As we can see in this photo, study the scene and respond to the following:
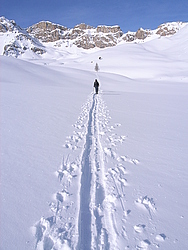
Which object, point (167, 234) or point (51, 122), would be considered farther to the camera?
point (51, 122)

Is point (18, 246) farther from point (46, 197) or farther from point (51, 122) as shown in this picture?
point (51, 122)

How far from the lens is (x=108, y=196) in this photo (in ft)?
9.09

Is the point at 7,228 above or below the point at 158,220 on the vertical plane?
below

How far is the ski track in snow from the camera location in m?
2.07

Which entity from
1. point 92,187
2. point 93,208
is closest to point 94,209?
point 93,208

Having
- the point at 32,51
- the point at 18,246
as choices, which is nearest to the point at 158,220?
the point at 18,246

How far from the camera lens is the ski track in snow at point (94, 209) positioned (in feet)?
6.80

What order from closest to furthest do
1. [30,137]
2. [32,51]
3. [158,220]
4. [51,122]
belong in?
[158,220] → [30,137] → [51,122] → [32,51]

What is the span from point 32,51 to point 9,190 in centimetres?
21717

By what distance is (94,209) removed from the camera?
2521mm

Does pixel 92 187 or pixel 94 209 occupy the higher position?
pixel 92 187

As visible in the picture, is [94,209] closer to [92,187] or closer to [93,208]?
[93,208]

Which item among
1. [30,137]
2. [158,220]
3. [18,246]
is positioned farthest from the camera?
[30,137]

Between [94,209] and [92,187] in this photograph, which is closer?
[94,209]
